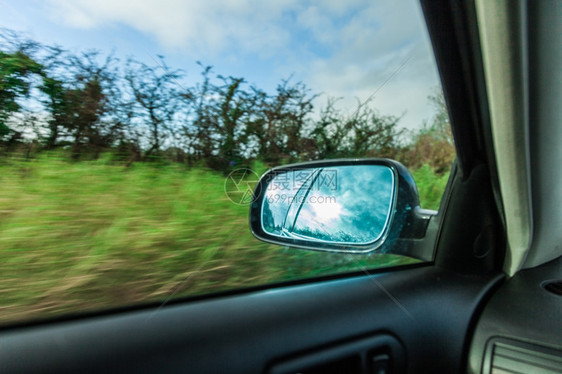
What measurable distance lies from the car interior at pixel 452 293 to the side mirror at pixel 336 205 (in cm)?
7

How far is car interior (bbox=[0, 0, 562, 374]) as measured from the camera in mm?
1485

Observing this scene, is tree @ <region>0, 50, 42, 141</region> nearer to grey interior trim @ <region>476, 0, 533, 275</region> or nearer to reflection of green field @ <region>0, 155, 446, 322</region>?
reflection of green field @ <region>0, 155, 446, 322</region>

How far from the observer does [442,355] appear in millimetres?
2039

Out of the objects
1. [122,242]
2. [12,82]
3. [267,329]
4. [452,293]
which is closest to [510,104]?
[452,293]

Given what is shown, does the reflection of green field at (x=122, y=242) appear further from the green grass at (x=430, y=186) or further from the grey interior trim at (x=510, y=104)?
the grey interior trim at (x=510, y=104)

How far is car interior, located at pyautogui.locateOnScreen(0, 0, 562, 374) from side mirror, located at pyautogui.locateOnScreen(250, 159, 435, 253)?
0.07m

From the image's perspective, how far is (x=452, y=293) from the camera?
219 cm

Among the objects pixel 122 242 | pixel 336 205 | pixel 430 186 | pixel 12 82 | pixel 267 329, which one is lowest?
pixel 267 329

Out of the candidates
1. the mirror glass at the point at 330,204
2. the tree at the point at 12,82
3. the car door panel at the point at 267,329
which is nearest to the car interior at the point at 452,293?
the car door panel at the point at 267,329

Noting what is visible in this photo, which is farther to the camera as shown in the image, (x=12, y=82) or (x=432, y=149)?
(x=432, y=149)

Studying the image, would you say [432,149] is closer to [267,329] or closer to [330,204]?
[330,204]

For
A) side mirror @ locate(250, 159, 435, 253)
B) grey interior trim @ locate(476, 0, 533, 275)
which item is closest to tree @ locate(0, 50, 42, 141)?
side mirror @ locate(250, 159, 435, 253)

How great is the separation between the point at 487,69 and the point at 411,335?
136 cm

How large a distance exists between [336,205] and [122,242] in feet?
3.80
